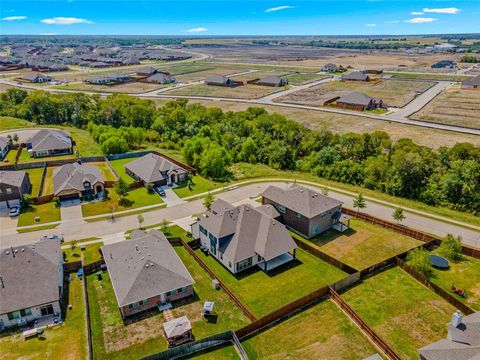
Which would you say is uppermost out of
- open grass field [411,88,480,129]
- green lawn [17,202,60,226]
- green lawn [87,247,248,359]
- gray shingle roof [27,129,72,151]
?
open grass field [411,88,480,129]

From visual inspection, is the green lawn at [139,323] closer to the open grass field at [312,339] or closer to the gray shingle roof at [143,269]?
the gray shingle roof at [143,269]

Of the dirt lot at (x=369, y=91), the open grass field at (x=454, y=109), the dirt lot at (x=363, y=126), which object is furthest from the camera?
the dirt lot at (x=369, y=91)

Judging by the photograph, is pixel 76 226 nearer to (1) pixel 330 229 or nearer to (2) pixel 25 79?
(1) pixel 330 229

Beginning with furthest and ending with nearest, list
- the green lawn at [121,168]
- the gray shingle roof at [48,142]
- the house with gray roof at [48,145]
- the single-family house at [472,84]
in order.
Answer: the single-family house at [472,84] < the gray shingle roof at [48,142] < the house with gray roof at [48,145] < the green lawn at [121,168]

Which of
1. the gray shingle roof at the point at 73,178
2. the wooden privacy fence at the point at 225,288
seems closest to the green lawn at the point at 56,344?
the wooden privacy fence at the point at 225,288

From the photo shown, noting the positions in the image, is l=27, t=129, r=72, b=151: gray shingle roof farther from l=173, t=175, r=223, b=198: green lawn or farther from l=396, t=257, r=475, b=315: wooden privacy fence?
l=396, t=257, r=475, b=315: wooden privacy fence

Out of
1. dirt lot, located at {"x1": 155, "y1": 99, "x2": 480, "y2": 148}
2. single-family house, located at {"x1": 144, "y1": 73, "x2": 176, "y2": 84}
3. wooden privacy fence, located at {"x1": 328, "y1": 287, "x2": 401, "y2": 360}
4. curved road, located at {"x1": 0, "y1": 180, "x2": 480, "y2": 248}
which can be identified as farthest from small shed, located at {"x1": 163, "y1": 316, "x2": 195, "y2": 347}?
single-family house, located at {"x1": 144, "y1": 73, "x2": 176, "y2": 84}
